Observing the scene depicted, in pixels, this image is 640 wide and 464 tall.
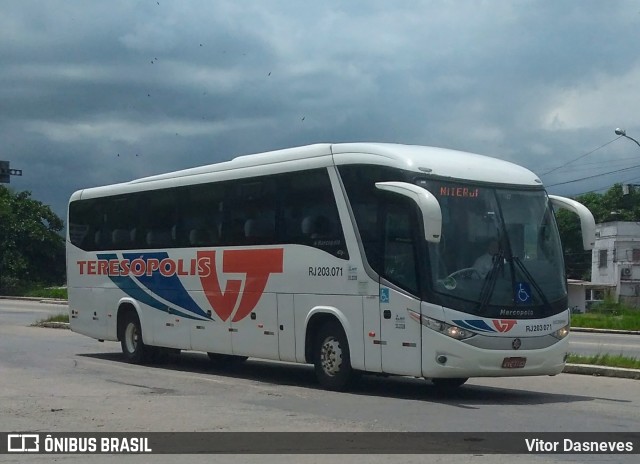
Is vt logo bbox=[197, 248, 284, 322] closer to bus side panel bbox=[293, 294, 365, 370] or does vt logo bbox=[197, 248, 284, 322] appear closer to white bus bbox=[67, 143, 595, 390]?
white bus bbox=[67, 143, 595, 390]

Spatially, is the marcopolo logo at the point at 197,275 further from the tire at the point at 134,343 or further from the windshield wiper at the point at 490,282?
the windshield wiper at the point at 490,282

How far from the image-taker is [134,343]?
67.8 ft

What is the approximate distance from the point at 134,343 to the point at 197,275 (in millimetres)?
3022

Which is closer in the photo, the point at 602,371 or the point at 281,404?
the point at 281,404

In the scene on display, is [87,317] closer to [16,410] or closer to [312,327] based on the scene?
[312,327]

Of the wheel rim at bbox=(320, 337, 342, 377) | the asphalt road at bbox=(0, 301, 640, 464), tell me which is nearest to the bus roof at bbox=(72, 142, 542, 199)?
the wheel rim at bbox=(320, 337, 342, 377)

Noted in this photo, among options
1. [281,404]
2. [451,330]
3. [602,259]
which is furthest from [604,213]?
[281,404]

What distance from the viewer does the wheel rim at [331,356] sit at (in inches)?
600

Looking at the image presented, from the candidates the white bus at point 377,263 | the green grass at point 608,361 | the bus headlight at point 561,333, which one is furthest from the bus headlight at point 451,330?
the green grass at point 608,361

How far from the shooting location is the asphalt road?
1133 centimetres

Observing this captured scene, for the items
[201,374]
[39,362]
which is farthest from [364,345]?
[39,362]

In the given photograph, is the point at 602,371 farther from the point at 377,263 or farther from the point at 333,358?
the point at 377,263

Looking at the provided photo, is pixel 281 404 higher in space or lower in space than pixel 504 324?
lower

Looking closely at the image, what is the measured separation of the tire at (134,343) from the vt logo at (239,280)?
2.80 m
